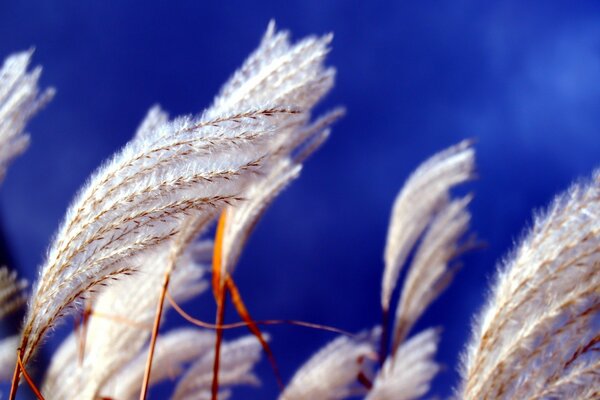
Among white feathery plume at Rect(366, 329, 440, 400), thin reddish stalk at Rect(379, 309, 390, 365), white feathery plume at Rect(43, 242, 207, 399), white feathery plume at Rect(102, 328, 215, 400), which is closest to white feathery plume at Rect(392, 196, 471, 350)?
thin reddish stalk at Rect(379, 309, 390, 365)

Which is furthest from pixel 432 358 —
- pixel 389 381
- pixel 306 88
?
pixel 306 88

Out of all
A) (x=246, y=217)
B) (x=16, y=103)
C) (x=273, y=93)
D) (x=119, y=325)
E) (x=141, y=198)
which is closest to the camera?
(x=141, y=198)

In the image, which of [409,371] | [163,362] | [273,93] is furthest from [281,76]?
[409,371]

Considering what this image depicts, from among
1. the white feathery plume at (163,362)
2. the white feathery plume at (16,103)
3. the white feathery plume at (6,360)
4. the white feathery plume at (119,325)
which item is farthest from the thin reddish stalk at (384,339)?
the white feathery plume at (16,103)

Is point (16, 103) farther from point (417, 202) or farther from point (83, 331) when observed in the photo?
point (417, 202)

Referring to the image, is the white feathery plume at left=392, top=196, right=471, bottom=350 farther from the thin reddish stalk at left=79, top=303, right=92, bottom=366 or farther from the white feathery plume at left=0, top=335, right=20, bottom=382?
the white feathery plume at left=0, top=335, right=20, bottom=382

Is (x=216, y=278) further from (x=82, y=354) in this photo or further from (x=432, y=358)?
(x=432, y=358)
